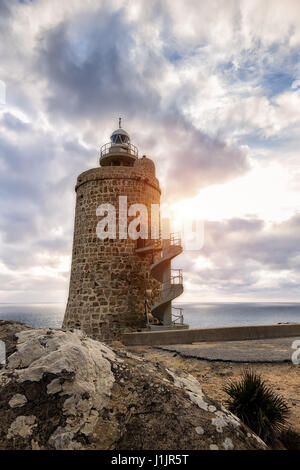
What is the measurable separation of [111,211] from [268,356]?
38.7 ft

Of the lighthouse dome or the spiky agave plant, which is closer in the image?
the spiky agave plant

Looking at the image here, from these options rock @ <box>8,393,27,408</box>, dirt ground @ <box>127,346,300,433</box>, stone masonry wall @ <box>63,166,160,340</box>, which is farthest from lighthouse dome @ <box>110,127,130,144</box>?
rock @ <box>8,393,27,408</box>

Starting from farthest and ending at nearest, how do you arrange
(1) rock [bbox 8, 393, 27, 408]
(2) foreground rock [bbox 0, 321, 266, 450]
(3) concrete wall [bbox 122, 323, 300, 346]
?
(3) concrete wall [bbox 122, 323, 300, 346]
(1) rock [bbox 8, 393, 27, 408]
(2) foreground rock [bbox 0, 321, 266, 450]

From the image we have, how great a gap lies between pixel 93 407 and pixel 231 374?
5.42 m

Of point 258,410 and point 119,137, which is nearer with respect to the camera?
point 258,410

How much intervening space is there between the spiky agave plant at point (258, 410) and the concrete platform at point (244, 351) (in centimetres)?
340

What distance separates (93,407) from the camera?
264cm

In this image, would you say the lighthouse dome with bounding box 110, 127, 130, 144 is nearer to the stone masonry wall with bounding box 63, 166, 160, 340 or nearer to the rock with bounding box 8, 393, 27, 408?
the stone masonry wall with bounding box 63, 166, 160, 340

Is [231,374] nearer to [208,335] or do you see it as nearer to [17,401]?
[208,335]

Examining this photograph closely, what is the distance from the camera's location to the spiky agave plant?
4.04 m

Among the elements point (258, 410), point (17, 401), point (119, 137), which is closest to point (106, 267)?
point (119, 137)

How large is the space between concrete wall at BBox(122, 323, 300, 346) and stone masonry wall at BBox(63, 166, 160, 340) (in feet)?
14.9

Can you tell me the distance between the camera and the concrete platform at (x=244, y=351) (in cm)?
808
